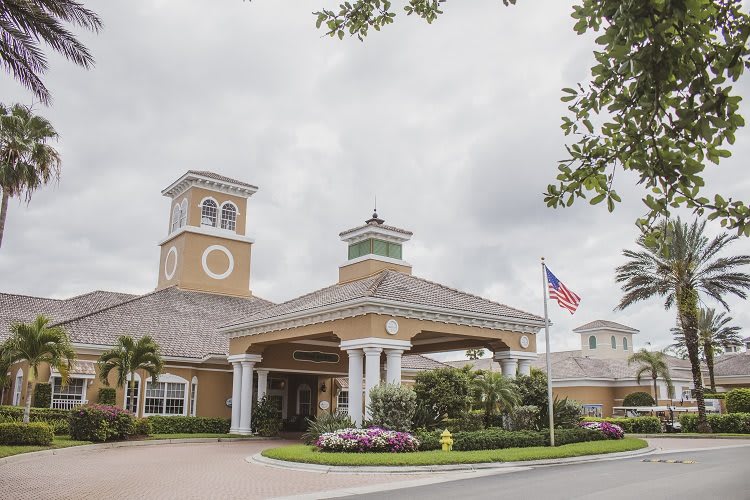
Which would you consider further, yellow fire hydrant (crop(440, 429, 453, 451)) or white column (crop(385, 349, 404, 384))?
white column (crop(385, 349, 404, 384))

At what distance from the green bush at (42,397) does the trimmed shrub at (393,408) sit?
1429 cm

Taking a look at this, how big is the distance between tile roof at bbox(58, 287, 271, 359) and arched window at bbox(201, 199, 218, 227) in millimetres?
4614

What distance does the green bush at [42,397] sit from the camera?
25.5m

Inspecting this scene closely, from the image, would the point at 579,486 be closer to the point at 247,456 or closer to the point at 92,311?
the point at 247,456

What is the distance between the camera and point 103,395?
1056 inches

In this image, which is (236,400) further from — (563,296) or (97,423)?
(563,296)

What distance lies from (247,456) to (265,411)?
8679mm

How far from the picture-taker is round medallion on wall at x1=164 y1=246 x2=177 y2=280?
39344mm

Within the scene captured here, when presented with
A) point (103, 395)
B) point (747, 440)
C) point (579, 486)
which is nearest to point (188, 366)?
point (103, 395)

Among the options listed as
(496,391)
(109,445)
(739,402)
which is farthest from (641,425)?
(109,445)

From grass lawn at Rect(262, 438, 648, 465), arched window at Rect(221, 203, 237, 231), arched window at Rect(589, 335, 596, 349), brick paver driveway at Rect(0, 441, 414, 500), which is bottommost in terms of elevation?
brick paver driveway at Rect(0, 441, 414, 500)

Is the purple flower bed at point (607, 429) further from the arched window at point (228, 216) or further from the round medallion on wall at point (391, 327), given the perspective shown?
the arched window at point (228, 216)

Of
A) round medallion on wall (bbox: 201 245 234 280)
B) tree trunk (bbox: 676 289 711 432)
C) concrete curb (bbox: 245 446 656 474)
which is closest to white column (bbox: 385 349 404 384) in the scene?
concrete curb (bbox: 245 446 656 474)

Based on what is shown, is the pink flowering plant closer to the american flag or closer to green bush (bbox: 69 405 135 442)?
the american flag
